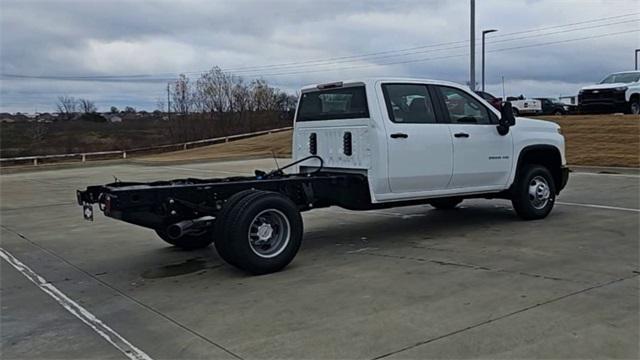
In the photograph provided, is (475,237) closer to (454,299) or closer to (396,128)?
(396,128)

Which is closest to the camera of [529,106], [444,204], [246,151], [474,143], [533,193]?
[474,143]

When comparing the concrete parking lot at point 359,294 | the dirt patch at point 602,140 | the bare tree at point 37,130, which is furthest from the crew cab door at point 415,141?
the bare tree at point 37,130

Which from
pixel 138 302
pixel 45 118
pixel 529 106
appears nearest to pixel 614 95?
pixel 529 106

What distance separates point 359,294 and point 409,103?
322cm

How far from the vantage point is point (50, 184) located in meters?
21.1

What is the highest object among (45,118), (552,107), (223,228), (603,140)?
(45,118)

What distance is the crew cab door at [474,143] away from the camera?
8406 mm

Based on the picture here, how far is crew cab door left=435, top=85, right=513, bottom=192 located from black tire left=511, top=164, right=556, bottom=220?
35 centimetres

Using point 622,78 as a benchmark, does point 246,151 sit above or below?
below

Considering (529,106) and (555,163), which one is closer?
(555,163)

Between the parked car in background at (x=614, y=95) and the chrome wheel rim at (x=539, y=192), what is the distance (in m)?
19.0

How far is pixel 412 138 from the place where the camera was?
25.8 feet

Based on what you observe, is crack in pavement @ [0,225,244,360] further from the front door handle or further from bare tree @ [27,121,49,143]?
bare tree @ [27,121,49,143]

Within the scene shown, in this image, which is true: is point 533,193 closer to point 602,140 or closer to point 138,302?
point 138,302
